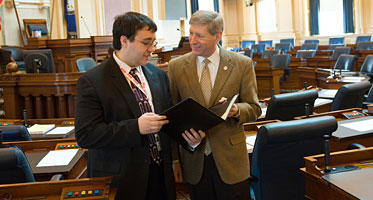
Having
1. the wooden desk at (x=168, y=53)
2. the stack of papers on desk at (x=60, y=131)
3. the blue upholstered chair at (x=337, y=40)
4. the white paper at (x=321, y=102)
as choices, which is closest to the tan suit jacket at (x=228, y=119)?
the stack of papers on desk at (x=60, y=131)

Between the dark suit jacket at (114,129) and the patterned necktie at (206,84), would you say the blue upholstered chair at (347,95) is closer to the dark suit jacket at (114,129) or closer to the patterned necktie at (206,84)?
the patterned necktie at (206,84)

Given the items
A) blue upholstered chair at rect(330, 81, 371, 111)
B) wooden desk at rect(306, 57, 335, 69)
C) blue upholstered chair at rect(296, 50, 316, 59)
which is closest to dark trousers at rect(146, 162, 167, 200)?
blue upholstered chair at rect(330, 81, 371, 111)

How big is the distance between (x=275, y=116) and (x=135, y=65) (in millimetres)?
1865

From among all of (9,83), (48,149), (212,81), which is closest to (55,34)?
(9,83)

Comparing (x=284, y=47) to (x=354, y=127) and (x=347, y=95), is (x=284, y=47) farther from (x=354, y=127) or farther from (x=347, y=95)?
(x=354, y=127)

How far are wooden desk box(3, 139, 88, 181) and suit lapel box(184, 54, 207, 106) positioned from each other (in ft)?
3.04

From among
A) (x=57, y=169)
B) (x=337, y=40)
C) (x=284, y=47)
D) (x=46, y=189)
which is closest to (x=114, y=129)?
(x=46, y=189)

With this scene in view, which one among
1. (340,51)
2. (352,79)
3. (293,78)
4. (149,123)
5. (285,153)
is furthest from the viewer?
(340,51)

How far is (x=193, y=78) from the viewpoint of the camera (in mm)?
2186

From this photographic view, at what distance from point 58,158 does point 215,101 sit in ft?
3.87

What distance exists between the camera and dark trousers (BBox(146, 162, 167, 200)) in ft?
6.52

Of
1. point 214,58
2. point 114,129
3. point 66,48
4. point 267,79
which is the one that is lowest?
point 267,79

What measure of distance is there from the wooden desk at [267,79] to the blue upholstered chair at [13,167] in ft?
23.2

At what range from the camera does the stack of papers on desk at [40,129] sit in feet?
11.6
